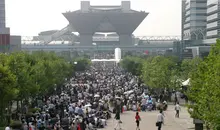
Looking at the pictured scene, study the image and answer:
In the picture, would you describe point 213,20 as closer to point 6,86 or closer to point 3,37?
point 3,37

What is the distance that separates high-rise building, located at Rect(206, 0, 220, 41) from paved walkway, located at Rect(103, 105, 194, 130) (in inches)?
2672

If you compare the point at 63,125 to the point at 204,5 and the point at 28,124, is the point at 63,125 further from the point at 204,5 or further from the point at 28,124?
the point at 204,5

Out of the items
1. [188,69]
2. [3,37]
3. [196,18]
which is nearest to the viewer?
[188,69]

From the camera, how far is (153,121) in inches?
1189

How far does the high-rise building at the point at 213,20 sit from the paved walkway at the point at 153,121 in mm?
67870

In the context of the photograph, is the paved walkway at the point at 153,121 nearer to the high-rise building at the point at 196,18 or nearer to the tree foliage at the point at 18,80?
the tree foliage at the point at 18,80

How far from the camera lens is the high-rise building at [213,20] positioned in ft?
331

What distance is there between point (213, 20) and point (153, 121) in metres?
78.8

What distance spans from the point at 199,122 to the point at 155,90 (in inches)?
933

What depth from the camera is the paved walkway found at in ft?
90.5

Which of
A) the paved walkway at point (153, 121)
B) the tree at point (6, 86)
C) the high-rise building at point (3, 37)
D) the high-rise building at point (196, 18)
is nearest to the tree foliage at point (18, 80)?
the tree at point (6, 86)

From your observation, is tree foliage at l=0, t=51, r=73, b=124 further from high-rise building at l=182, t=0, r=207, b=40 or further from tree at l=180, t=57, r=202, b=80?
high-rise building at l=182, t=0, r=207, b=40

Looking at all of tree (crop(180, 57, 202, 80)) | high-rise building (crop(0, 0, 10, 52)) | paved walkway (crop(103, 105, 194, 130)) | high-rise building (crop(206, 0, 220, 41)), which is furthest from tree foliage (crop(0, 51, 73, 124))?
high-rise building (crop(206, 0, 220, 41))

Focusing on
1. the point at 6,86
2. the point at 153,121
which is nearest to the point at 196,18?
the point at 153,121
